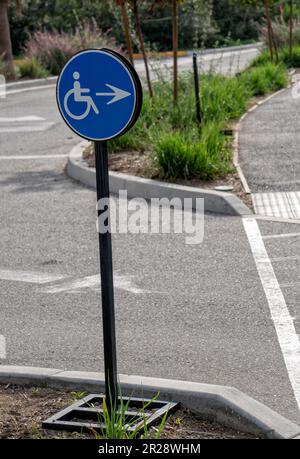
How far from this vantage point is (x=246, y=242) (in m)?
9.98

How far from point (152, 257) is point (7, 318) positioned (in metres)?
2.06

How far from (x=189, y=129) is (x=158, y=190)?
220 centimetres

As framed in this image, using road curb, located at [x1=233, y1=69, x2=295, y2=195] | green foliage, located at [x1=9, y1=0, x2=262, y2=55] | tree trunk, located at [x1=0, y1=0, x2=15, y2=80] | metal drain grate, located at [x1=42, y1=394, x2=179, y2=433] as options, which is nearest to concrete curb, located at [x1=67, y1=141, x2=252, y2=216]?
road curb, located at [x1=233, y1=69, x2=295, y2=195]

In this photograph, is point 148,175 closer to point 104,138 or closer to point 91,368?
point 91,368

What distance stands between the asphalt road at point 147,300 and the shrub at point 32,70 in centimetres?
1761

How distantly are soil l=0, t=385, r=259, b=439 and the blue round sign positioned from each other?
4.92ft

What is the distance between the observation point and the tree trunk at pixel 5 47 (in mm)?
28969

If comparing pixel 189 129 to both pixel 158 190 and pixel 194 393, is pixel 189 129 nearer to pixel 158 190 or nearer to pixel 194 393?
pixel 158 190

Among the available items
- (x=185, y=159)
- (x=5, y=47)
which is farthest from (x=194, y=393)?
(x=5, y=47)

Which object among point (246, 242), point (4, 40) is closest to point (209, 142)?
point (246, 242)

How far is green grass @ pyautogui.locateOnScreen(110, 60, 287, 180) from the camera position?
12.6m

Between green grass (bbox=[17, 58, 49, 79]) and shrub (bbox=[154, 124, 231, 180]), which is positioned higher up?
shrub (bbox=[154, 124, 231, 180])

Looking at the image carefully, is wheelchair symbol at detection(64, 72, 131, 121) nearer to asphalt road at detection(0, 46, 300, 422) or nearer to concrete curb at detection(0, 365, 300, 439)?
concrete curb at detection(0, 365, 300, 439)
